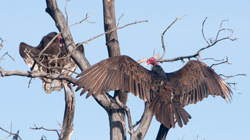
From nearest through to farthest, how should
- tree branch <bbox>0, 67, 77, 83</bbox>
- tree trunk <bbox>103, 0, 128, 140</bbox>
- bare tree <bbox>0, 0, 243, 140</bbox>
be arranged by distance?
tree branch <bbox>0, 67, 77, 83</bbox> < bare tree <bbox>0, 0, 243, 140</bbox> < tree trunk <bbox>103, 0, 128, 140</bbox>

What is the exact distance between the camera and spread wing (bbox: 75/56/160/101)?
11.8ft

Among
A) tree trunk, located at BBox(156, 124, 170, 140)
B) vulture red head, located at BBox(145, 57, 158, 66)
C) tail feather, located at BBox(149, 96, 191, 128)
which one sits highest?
vulture red head, located at BBox(145, 57, 158, 66)

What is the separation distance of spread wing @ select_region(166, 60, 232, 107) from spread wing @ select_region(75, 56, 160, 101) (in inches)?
15.5

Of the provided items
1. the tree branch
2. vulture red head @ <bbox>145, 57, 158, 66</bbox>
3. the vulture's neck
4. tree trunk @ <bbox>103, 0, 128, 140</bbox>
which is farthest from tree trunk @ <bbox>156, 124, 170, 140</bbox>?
vulture red head @ <bbox>145, 57, 158, 66</bbox>

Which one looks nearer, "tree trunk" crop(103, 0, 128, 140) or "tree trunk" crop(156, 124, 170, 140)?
"tree trunk" crop(156, 124, 170, 140)

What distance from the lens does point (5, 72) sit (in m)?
3.04

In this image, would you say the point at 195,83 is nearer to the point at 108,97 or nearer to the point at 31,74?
the point at 108,97

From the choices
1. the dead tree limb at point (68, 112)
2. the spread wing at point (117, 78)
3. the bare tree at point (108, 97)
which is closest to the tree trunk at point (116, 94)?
the bare tree at point (108, 97)

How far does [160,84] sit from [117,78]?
530mm

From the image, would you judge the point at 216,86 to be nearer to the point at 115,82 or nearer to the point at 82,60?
the point at 115,82

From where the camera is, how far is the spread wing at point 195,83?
4.16 m

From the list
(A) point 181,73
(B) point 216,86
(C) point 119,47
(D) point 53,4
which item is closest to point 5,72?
(D) point 53,4

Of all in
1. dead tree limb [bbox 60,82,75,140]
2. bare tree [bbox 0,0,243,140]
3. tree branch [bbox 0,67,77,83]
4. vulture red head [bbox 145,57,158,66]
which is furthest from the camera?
vulture red head [bbox 145,57,158,66]

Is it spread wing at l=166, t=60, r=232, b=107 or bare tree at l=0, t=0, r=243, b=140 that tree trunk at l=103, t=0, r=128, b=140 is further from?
spread wing at l=166, t=60, r=232, b=107
